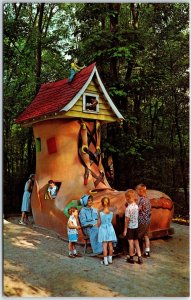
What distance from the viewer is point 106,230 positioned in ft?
19.7

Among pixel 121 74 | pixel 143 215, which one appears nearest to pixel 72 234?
pixel 143 215

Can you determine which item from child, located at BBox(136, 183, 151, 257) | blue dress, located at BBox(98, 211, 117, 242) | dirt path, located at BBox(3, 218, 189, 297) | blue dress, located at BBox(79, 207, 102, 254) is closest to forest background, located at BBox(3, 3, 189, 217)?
dirt path, located at BBox(3, 218, 189, 297)

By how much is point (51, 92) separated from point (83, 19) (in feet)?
5.78

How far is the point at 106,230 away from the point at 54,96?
347cm

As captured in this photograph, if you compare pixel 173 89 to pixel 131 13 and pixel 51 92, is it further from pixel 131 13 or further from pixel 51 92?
pixel 51 92

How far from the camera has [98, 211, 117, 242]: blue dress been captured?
19.6ft

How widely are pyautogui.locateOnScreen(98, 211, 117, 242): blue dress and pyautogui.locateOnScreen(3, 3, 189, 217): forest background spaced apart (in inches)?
75.7

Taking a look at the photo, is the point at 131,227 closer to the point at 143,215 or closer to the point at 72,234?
the point at 143,215

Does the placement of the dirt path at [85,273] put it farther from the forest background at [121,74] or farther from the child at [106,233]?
the forest background at [121,74]

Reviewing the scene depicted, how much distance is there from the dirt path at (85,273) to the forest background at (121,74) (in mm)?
1174

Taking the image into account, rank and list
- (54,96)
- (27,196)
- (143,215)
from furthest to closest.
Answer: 1. (27,196)
2. (54,96)
3. (143,215)

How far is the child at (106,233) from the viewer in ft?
19.5

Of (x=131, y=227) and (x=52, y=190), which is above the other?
(x=52, y=190)

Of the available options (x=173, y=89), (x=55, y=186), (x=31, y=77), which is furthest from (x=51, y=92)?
(x=173, y=89)
